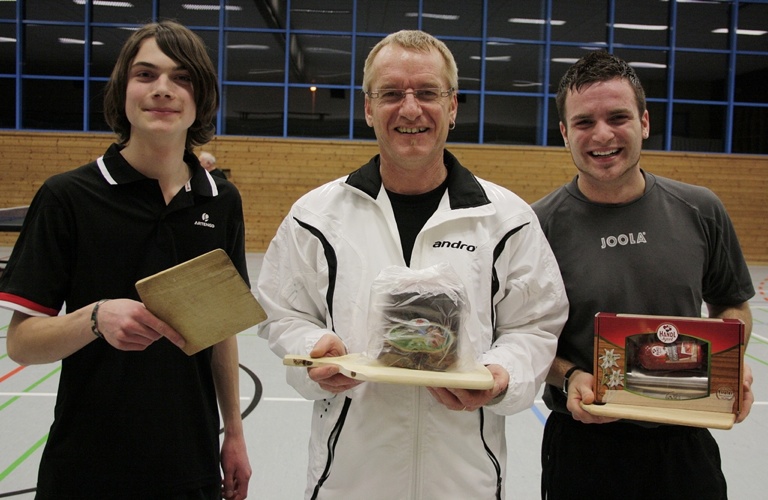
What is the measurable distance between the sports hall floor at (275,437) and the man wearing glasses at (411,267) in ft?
6.78

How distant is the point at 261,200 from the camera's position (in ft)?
48.9

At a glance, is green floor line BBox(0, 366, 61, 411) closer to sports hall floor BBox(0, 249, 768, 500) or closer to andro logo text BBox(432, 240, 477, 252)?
sports hall floor BBox(0, 249, 768, 500)

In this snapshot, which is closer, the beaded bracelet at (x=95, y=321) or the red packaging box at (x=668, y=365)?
the beaded bracelet at (x=95, y=321)

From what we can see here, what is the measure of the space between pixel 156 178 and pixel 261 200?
13.3 m

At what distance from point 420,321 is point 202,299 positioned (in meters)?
0.55

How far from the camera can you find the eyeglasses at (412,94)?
5.72ft

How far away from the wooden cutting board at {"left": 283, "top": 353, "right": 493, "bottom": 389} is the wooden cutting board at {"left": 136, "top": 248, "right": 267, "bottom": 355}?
0.60ft

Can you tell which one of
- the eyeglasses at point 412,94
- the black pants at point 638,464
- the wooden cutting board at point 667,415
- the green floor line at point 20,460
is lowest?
the green floor line at point 20,460

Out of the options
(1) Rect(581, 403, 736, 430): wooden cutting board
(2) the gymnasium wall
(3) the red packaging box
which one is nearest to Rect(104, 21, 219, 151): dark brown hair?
(3) the red packaging box

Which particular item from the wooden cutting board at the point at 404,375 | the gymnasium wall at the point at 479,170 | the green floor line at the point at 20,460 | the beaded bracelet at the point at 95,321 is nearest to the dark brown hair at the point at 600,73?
the wooden cutting board at the point at 404,375

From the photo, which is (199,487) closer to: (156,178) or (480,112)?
(156,178)

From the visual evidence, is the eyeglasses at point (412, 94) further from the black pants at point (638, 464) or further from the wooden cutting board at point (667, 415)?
the black pants at point (638, 464)

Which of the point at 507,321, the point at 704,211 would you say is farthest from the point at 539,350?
the point at 704,211

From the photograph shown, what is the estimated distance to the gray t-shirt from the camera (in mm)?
2039
